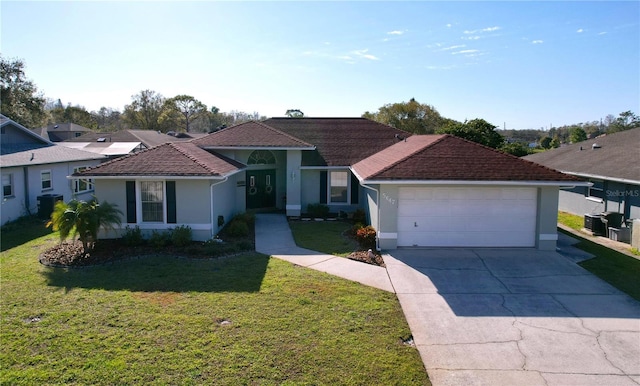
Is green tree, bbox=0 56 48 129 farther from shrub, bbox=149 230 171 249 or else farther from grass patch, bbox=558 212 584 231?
grass patch, bbox=558 212 584 231

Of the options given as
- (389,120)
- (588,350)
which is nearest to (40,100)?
(389,120)

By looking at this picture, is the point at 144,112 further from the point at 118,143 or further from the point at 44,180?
the point at 44,180

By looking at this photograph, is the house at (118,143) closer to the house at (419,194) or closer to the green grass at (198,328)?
the house at (419,194)

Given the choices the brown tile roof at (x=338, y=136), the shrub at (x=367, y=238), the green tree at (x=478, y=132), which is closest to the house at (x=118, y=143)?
the brown tile roof at (x=338, y=136)

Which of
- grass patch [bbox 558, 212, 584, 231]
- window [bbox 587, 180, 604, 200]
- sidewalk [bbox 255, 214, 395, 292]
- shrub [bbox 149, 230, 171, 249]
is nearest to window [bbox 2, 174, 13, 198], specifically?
shrub [bbox 149, 230, 171, 249]

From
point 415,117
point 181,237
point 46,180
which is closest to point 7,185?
point 46,180
